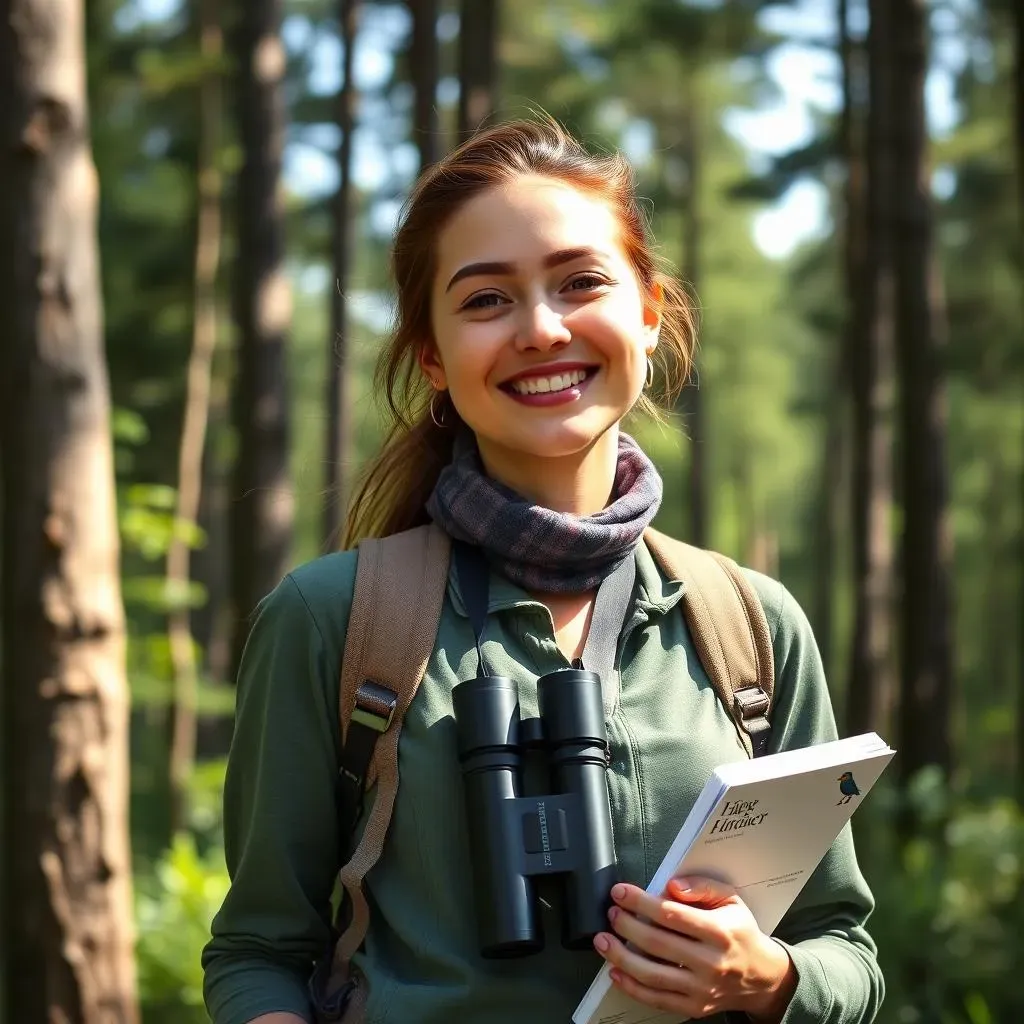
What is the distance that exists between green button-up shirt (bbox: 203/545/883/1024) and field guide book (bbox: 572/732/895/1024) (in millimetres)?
98

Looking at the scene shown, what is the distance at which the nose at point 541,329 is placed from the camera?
225cm

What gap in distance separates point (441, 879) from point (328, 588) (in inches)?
18.7

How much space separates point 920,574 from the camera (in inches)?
433

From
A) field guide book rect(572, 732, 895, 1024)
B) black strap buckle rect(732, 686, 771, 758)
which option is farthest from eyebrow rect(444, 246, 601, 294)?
field guide book rect(572, 732, 895, 1024)

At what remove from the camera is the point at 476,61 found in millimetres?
11789

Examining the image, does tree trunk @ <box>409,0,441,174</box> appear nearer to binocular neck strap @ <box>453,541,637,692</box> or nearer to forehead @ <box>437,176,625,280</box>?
forehead @ <box>437,176,625,280</box>

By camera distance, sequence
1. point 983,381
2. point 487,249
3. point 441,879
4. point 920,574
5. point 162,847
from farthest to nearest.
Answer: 1. point 983,381
2. point 162,847
3. point 920,574
4. point 487,249
5. point 441,879

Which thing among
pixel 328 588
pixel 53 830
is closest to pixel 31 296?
pixel 53 830

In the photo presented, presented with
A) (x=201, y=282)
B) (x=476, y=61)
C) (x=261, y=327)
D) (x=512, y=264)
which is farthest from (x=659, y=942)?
(x=201, y=282)

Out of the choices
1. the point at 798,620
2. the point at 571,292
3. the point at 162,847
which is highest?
the point at 571,292

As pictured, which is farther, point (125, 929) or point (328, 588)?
point (125, 929)

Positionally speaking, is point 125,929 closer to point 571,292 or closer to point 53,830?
point 53,830

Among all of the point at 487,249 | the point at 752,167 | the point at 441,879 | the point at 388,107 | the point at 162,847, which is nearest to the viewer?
the point at 441,879

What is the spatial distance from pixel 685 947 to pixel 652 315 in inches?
44.4
